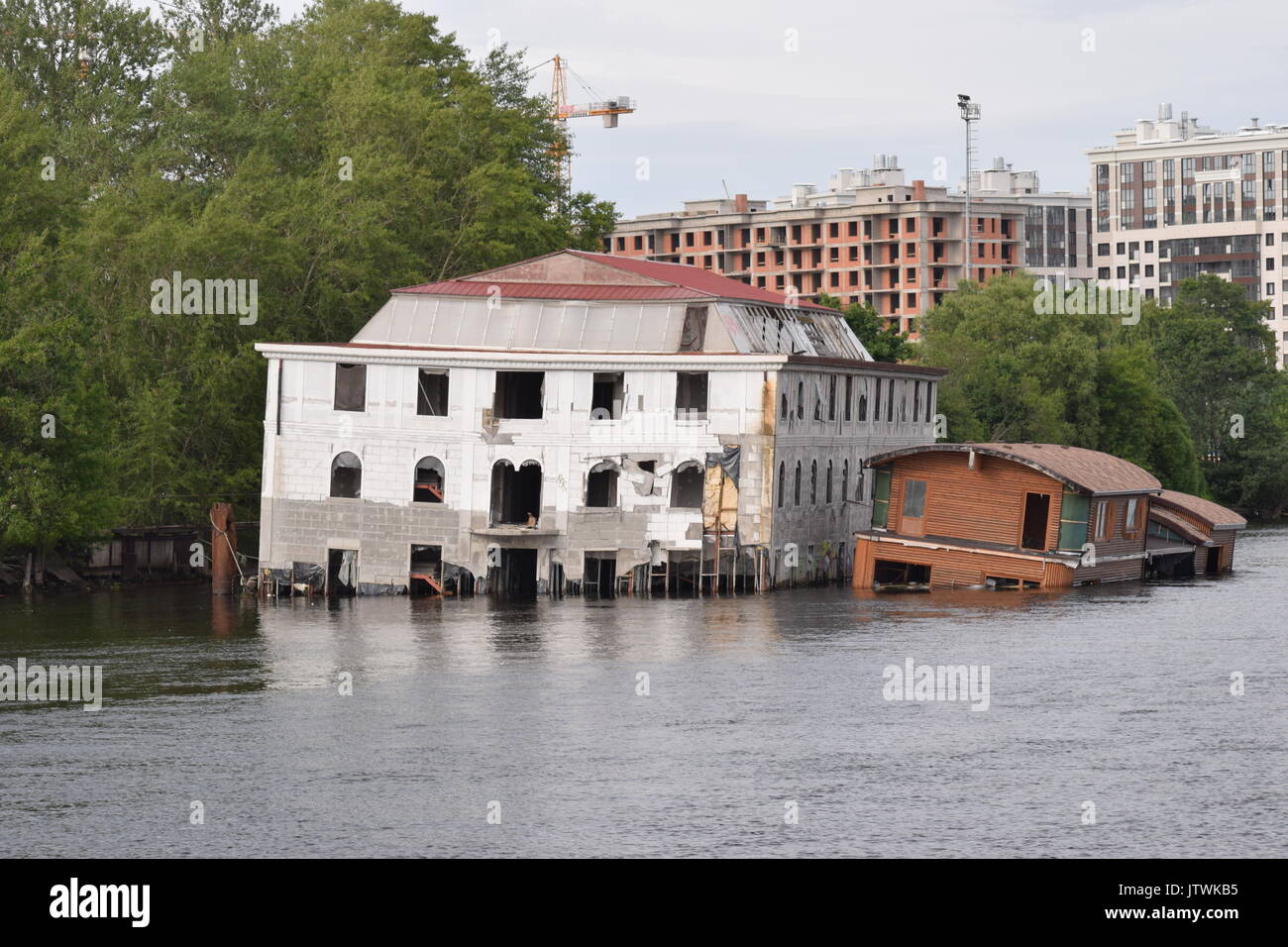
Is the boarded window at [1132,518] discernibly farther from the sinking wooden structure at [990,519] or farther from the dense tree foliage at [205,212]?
the dense tree foliage at [205,212]

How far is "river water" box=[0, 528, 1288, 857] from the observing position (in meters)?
32.7

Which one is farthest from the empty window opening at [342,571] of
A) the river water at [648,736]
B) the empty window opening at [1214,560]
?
the empty window opening at [1214,560]

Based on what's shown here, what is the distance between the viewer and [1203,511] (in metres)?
84.5

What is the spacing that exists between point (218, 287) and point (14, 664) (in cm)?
3064

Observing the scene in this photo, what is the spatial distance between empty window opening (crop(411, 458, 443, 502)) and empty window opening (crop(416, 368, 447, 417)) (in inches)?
69.5

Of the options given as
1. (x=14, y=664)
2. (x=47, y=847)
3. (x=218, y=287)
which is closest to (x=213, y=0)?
(x=218, y=287)

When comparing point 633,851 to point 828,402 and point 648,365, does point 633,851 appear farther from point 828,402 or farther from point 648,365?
point 828,402

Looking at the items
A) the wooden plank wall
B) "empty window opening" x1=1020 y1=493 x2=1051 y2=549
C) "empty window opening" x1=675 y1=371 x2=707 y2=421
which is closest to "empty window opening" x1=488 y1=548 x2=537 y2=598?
"empty window opening" x1=675 y1=371 x2=707 y2=421

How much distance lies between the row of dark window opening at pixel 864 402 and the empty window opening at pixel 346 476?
15.2m

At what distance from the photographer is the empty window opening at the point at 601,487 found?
71.4 meters

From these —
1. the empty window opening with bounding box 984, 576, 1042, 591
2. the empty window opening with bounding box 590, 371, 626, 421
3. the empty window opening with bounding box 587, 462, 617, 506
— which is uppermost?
the empty window opening with bounding box 590, 371, 626, 421

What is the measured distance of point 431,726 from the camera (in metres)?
42.3

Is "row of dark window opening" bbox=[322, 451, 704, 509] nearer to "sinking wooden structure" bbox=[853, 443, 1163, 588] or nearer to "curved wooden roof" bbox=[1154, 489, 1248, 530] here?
"sinking wooden structure" bbox=[853, 443, 1163, 588]

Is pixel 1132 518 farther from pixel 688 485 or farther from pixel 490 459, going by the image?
pixel 490 459
